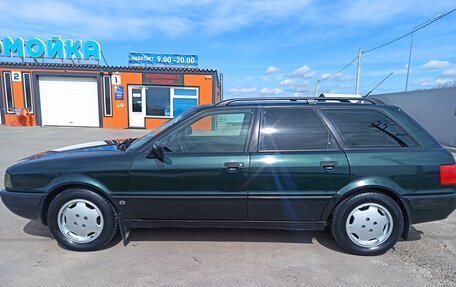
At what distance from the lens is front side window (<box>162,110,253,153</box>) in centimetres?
306

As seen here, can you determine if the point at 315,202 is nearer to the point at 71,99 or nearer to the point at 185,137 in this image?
the point at 185,137

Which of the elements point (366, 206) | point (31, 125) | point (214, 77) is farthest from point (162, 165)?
point (31, 125)

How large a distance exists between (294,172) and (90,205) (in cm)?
222

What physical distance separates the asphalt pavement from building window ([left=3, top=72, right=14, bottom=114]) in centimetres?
1547

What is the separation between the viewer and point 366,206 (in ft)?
9.82

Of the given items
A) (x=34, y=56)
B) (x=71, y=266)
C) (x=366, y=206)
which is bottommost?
(x=71, y=266)

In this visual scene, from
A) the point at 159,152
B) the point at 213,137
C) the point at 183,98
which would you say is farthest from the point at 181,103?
the point at 159,152

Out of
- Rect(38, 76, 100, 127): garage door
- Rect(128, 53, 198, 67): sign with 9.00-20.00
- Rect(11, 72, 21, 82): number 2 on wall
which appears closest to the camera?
Rect(11, 72, 21, 82): number 2 on wall

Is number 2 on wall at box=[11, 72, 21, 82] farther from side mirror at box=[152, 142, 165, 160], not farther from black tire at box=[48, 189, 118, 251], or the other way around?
side mirror at box=[152, 142, 165, 160]

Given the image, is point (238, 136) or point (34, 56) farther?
point (34, 56)

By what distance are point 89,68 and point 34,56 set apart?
3.26m

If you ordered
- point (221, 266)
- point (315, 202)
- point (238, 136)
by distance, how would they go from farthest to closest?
point (238, 136) → point (315, 202) → point (221, 266)

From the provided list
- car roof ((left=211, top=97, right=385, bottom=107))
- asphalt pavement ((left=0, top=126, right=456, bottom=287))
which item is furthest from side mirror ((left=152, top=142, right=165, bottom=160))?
asphalt pavement ((left=0, top=126, right=456, bottom=287))

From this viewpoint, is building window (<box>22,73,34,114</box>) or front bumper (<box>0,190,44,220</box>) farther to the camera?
building window (<box>22,73,34,114</box>)
